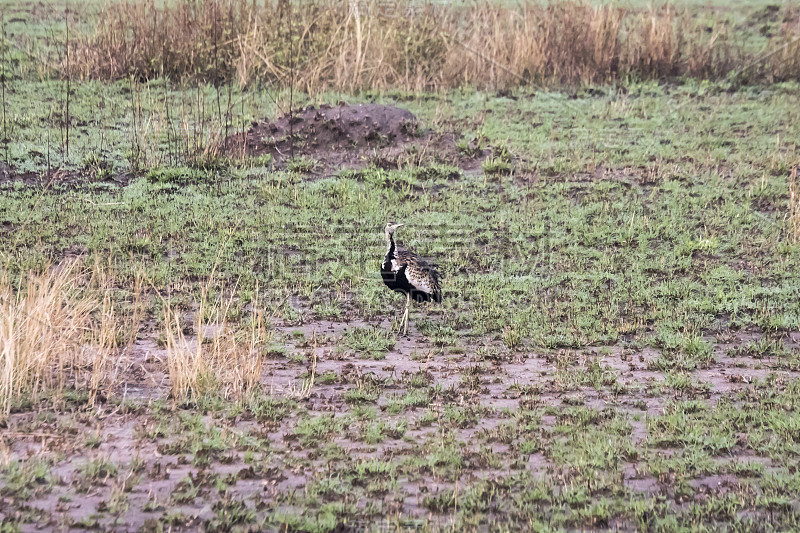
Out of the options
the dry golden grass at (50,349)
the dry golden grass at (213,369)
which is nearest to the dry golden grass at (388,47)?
the dry golden grass at (50,349)

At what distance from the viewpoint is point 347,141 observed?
Answer: 42.6ft


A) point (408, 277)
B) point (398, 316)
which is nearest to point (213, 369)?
point (408, 277)

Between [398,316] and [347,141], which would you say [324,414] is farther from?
[347,141]

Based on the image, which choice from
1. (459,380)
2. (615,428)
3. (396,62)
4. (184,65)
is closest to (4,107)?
(184,65)

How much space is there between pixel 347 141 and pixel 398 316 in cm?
512

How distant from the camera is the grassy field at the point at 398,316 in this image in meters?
5.25

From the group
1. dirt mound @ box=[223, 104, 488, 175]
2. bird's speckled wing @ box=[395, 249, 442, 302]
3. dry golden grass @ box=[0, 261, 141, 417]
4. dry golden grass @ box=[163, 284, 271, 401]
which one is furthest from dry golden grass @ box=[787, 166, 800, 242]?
dry golden grass @ box=[0, 261, 141, 417]

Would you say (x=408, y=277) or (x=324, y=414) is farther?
(x=408, y=277)

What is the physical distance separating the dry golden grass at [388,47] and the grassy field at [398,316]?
0.63 m

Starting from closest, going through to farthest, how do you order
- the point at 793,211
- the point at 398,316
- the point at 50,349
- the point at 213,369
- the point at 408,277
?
the point at 50,349 < the point at 213,369 < the point at 408,277 < the point at 398,316 < the point at 793,211

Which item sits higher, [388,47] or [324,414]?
[388,47]

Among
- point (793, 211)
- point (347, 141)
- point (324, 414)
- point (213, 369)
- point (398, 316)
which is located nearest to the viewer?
point (324, 414)

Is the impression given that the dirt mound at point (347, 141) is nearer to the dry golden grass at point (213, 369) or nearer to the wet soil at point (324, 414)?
the wet soil at point (324, 414)

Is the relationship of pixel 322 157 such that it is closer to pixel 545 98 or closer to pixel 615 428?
pixel 545 98
